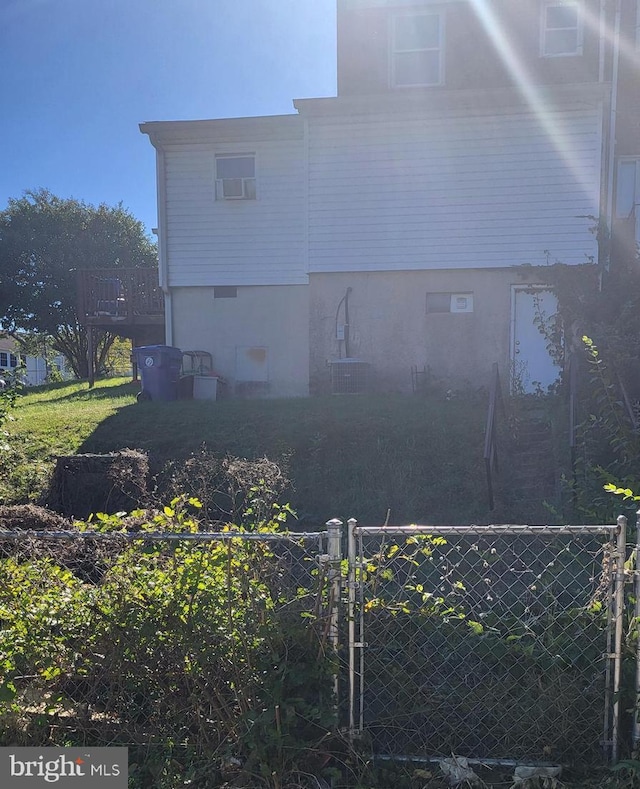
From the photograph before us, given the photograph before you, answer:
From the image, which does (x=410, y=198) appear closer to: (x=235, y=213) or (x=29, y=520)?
(x=235, y=213)

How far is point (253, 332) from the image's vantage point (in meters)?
12.5

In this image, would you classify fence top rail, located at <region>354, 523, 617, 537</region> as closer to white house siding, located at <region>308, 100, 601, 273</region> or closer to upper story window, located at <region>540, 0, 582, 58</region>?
white house siding, located at <region>308, 100, 601, 273</region>

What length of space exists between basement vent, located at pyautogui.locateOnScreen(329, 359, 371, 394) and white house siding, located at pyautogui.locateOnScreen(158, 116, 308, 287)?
215 centimetres

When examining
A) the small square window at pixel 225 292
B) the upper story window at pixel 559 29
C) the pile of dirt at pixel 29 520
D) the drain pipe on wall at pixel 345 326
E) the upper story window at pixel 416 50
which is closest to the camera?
the pile of dirt at pixel 29 520

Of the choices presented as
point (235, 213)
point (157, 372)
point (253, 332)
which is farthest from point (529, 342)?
point (157, 372)

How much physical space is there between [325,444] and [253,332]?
17.9 feet

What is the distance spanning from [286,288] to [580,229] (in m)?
5.47

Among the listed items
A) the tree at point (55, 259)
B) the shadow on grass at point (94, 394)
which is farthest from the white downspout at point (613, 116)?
the tree at point (55, 259)

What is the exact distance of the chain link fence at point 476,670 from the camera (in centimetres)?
264

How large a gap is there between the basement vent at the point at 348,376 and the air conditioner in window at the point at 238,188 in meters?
3.92

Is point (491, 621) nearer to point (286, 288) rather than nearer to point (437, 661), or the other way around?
point (437, 661)

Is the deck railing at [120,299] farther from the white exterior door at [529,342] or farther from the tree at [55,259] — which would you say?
the tree at [55,259]

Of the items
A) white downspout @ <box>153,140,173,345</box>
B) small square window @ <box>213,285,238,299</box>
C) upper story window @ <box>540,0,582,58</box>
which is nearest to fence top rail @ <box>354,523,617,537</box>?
small square window @ <box>213,285,238,299</box>

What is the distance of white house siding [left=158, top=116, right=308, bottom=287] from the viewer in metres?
12.1
